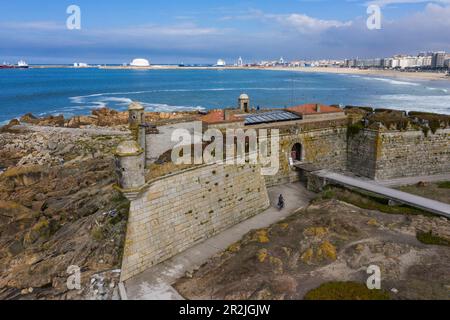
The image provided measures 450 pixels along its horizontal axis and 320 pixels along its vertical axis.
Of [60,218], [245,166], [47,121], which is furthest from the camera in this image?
[47,121]

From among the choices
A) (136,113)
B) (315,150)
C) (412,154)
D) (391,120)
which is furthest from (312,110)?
(136,113)

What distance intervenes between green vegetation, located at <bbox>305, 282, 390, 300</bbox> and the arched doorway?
42.4 feet

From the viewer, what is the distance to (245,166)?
64.2ft

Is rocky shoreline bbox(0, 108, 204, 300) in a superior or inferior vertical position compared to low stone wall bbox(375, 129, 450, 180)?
inferior

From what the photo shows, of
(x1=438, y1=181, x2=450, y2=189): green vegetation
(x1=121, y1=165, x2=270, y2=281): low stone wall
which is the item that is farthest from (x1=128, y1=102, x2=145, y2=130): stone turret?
(x1=438, y1=181, x2=450, y2=189): green vegetation

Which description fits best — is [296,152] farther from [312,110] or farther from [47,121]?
[47,121]

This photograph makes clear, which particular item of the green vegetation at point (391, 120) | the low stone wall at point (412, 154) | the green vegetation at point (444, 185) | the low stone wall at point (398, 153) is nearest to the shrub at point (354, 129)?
the low stone wall at point (398, 153)

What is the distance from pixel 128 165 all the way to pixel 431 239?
13.2 m

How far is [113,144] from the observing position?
36.6 m

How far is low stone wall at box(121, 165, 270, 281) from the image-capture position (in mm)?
14508

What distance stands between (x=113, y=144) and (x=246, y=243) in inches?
968

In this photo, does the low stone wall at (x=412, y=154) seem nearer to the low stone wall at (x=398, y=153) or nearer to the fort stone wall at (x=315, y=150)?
the low stone wall at (x=398, y=153)

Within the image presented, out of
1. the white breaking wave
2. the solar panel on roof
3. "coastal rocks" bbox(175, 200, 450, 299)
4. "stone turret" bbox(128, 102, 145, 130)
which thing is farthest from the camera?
the white breaking wave

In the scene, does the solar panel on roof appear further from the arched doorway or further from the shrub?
the shrub
